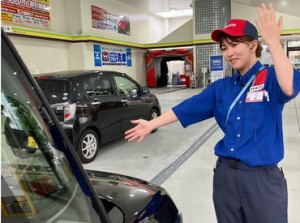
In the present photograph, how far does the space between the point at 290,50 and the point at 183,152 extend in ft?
55.2

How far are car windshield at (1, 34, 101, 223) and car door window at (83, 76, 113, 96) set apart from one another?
3.59 meters

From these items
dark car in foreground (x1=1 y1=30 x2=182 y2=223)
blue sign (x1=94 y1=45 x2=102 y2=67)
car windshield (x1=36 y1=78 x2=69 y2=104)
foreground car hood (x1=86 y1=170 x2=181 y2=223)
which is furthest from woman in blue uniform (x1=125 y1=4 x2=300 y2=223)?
blue sign (x1=94 y1=45 x2=102 y2=67)

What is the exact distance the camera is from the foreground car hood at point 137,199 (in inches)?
55.7

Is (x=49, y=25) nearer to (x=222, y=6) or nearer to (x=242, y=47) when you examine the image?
(x=222, y=6)

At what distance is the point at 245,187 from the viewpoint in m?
1.59

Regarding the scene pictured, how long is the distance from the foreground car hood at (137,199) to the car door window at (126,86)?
144 inches

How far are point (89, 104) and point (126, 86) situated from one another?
1.24 m

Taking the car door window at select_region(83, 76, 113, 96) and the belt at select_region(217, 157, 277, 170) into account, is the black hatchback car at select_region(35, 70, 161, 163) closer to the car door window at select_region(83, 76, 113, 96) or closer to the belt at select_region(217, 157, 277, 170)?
the car door window at select_region(83, 76, 113, 96)

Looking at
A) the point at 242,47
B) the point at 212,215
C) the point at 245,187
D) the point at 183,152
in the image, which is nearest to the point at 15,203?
the point at 245,187

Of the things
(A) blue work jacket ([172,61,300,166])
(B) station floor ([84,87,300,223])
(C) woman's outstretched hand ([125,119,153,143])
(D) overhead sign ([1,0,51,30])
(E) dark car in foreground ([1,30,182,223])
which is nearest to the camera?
(E) dark car in foreground ([1,30,182,223])

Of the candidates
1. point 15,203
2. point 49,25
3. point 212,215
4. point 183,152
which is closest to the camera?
point 15,203

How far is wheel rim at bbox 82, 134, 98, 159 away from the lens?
4488 mm

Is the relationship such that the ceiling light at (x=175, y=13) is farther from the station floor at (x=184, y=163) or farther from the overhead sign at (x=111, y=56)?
the station floor at (x=184, y=163)

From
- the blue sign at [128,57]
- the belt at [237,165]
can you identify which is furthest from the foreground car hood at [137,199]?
the blue sign at [128,57]
